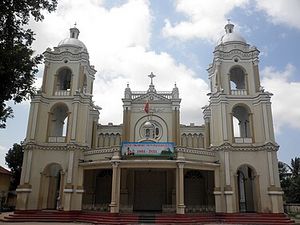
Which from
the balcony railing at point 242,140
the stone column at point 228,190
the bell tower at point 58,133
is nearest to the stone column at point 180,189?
the stone column at point 228,190

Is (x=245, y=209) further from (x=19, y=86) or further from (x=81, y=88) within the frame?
(x=19, y=86)

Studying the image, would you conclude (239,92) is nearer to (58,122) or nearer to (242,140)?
(242,140)

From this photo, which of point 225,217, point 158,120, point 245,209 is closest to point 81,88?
point 158,120

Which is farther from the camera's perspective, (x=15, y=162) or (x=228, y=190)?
(x=15, y=162)

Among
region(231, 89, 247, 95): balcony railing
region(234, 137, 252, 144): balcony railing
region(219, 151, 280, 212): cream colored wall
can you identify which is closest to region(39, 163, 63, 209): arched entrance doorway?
region(219, 151, 280, 212): cream colored wall

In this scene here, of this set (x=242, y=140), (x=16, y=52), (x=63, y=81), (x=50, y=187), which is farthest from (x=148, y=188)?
(x=16, y=52)

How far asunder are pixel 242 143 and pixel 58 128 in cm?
1635

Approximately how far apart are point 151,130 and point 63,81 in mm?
10044

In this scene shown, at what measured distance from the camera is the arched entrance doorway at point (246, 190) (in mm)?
24672

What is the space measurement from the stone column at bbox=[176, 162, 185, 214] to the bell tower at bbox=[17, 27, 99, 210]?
7711 millimetres

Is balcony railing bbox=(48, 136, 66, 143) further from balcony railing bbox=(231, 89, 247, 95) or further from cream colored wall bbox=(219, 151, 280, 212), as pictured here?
balcony railing bbox=(231, 89, 247, 95)

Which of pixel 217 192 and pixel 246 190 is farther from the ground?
pixel 246 190

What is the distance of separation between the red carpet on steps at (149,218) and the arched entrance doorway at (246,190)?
3.28 metres

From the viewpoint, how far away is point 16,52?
1207 cm
